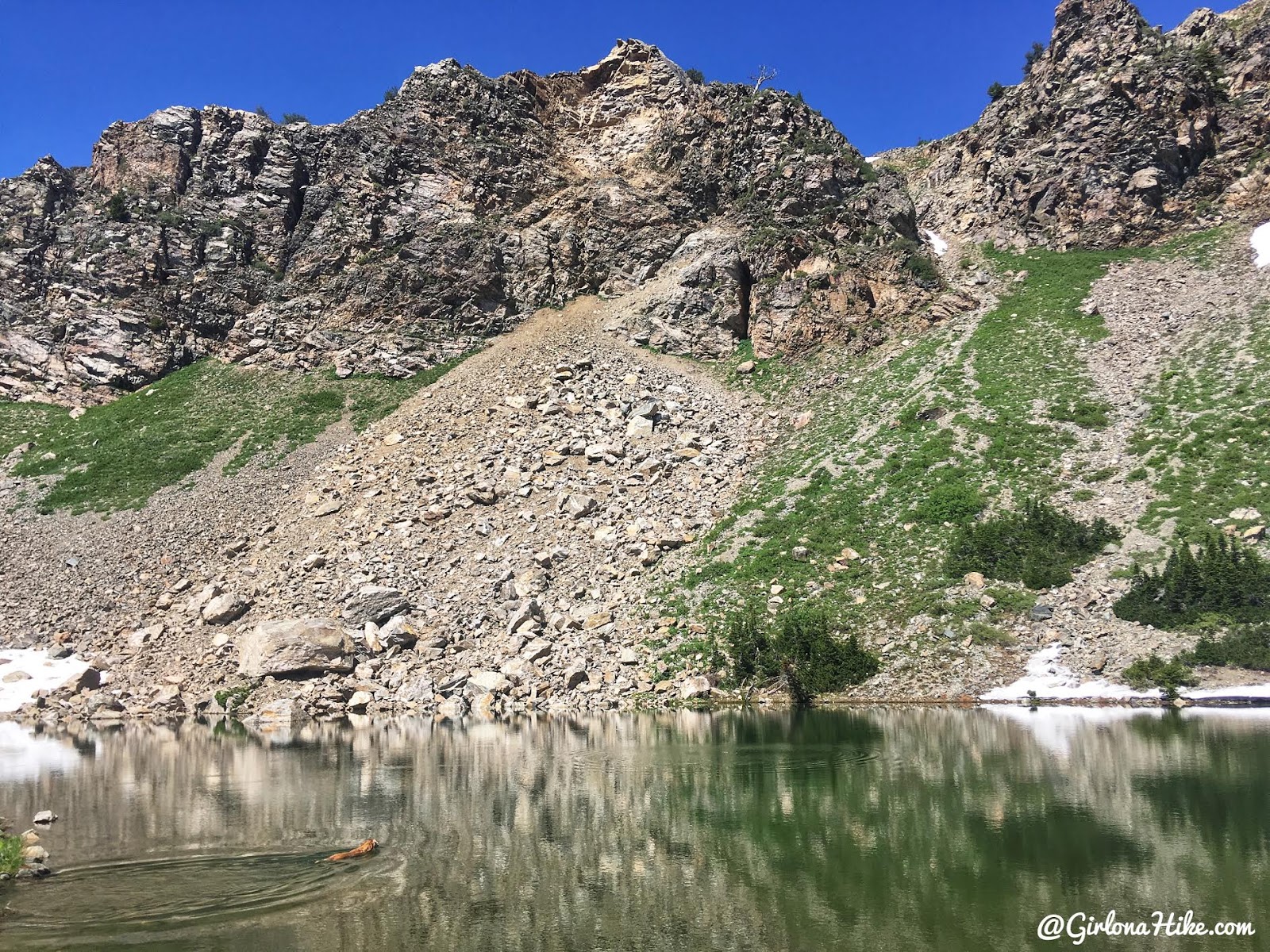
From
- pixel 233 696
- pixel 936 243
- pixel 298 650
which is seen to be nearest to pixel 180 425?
pixel 233 696

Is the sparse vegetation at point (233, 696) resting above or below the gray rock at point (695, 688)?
above

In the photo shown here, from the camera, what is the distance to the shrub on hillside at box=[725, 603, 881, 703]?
30531mm

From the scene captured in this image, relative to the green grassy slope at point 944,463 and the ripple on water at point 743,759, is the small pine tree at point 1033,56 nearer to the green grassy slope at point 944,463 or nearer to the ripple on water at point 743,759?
the green grassy slope at point 944,463

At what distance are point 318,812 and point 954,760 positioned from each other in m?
14.0

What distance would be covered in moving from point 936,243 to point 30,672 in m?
65.3

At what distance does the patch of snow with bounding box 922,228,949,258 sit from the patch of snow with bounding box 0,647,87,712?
201 feet

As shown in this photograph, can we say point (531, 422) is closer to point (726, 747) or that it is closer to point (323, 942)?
point (726, 747)

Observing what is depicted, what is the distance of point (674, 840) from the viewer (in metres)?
13.6

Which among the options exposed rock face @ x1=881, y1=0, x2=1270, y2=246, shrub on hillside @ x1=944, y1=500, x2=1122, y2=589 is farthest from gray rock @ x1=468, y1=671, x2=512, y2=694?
exposed rock face @ x1=881, y1=0, x2=1270, y2=246

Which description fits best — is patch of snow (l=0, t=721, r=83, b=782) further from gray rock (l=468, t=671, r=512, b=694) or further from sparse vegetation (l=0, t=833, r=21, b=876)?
gray rock (l=468, t=671, r=512, b=694)

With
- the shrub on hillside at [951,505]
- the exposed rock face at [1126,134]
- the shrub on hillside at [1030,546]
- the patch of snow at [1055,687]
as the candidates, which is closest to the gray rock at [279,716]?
the patch of snow at [1055,687]

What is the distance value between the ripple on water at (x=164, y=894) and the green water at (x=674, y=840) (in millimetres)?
51

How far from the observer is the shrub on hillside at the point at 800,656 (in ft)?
100

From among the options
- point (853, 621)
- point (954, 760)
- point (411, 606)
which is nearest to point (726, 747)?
point (954, 760)
